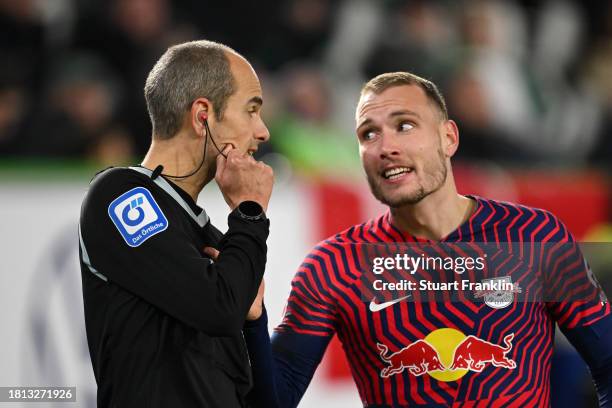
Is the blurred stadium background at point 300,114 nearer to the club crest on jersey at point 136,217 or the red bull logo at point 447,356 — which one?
the red bull logo at point 447,356

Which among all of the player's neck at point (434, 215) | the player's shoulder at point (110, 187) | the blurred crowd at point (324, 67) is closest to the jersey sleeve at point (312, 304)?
the player's neck at point (434, 215)

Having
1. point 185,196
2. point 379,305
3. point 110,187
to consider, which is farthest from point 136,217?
point 379,305

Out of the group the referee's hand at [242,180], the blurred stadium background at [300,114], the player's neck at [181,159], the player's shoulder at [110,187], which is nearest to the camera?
the player's shoulder at [110,187]

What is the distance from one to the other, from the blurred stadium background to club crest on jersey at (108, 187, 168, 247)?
2.17 m

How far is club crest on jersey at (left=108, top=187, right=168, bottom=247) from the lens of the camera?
105 inches

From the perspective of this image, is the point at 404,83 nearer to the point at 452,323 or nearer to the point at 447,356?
the point at 452,323

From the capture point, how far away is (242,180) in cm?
286

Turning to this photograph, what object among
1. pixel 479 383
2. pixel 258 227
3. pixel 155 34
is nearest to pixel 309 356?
pixel 479 383

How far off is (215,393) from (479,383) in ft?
2.97

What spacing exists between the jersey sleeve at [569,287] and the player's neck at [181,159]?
1188 mm

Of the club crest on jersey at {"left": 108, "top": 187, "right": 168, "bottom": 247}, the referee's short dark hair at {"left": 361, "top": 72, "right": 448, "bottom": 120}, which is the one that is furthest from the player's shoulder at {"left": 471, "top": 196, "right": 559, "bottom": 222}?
the club crest on jersey at {"left": 108, "top": 187, "right": 168, "bottom": 247}

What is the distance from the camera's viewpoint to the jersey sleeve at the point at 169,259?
260 centimetres

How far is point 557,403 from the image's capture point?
17.3ft

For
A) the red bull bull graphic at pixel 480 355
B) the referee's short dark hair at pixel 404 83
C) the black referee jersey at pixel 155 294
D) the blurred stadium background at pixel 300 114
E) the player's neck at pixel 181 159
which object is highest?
the blurred stadium background at pixel 300 114
